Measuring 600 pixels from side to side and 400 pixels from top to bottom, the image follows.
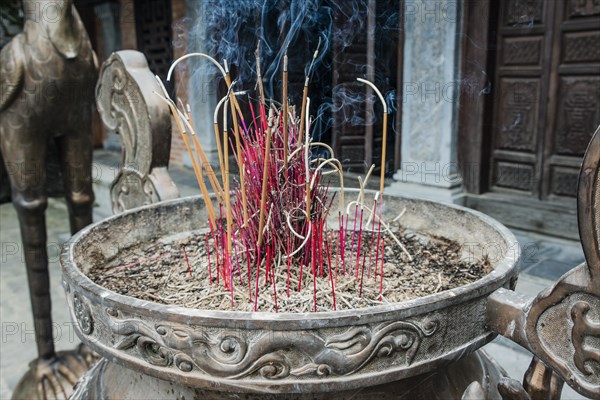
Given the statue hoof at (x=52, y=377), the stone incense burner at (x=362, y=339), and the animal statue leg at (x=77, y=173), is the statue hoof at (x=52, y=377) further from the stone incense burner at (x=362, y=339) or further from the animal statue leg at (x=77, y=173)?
the stone incense burner at (x=362, y=339)

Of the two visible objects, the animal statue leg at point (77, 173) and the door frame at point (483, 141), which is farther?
the door frame at point (483, 141)

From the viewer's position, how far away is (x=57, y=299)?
3.51 metres

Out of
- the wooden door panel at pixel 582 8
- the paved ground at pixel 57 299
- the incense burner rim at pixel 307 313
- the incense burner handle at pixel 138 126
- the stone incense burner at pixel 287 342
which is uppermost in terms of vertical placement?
the wooden door panel at pixel 582 8

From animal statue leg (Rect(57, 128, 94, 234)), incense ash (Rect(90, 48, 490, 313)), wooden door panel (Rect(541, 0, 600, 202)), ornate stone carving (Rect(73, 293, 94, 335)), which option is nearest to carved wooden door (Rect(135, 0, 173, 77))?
wooden door panel (Rect(541, 0, 600, 202))

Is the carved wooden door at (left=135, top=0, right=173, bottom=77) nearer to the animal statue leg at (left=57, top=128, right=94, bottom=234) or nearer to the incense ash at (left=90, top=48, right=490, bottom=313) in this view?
the animal statue leg at (left=57, top=128, right=94, bottom=234)

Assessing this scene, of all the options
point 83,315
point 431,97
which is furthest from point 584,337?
point 431,97

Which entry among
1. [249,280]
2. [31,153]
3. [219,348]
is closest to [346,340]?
[219,348]

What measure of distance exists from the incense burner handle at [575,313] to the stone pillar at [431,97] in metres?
2.94

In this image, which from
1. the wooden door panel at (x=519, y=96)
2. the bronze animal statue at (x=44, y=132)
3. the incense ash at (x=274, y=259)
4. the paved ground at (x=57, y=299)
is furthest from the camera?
the wooden door panel at (x=519, y=96)

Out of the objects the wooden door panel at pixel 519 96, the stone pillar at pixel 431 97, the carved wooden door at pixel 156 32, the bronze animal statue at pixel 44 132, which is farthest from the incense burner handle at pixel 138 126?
the carved wooden door at pixel 156 32

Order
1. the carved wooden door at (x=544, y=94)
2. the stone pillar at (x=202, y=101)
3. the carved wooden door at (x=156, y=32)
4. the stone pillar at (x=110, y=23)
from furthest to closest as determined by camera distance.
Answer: the stone pillar at (x=110, y=23)
the carved wooden door at (x=156, y=32)
the stone pillar at (x=202, y=101)
the carved wooden door at (x=544, y=94)

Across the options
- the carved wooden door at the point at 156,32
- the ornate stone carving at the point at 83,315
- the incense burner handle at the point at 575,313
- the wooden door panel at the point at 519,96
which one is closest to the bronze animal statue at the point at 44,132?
the ornate stone carving at the point at 83,315

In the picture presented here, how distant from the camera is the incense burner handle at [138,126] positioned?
1.87m

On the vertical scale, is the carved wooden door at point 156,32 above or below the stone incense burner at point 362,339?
above
